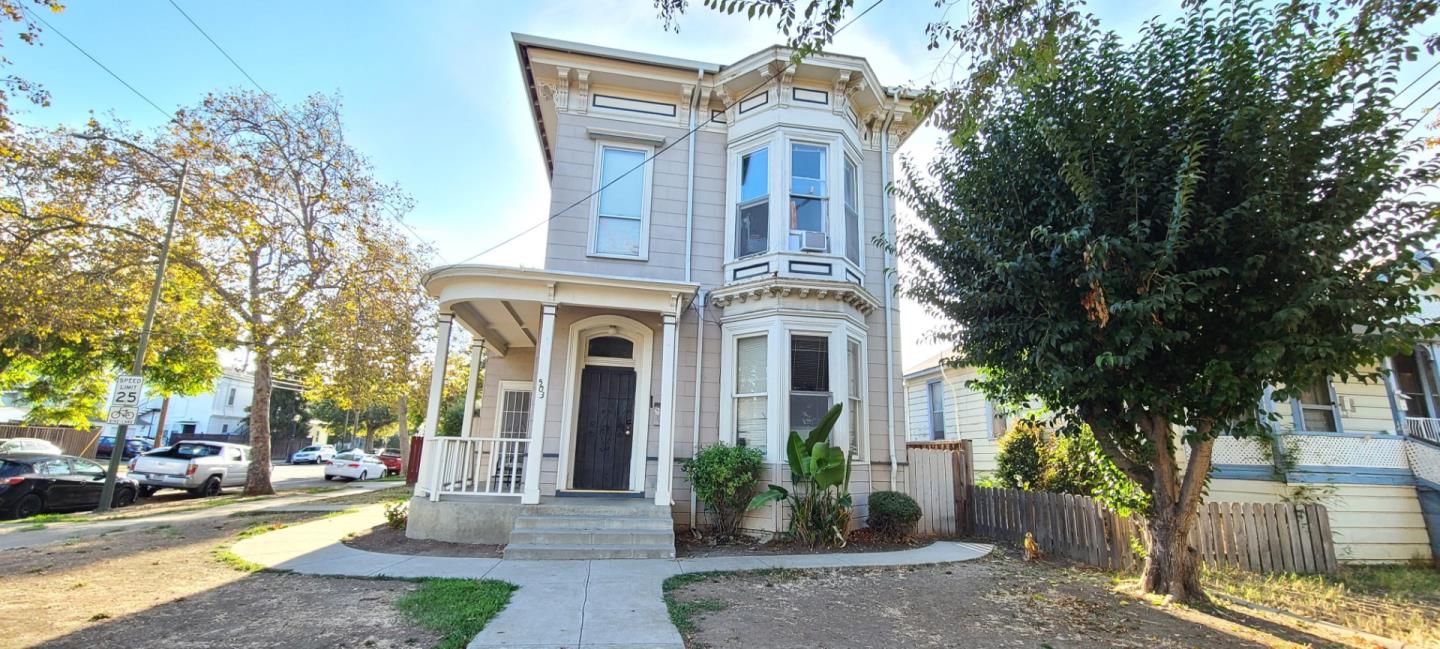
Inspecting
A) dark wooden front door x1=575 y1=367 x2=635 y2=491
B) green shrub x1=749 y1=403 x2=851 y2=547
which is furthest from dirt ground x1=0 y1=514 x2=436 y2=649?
green shrub x1=749 y1=403 x2=851 y2=547

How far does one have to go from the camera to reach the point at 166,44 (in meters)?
7.95

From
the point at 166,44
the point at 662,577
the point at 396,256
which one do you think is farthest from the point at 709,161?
the point at 396,256

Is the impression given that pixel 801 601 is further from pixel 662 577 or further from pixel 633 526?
pixel 633 526

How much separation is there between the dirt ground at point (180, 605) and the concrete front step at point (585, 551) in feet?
4.51

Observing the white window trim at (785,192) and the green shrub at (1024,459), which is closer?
the white window trim at (785,192)

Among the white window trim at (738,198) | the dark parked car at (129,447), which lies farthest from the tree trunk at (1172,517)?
the dark parked car at (129,447)

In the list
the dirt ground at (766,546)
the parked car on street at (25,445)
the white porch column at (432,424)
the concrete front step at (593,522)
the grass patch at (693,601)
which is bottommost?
the grass patch at (693,601)

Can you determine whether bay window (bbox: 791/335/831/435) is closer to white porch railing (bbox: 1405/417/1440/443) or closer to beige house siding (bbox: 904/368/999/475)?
beige house siding (bbox: 904/368/999/475)

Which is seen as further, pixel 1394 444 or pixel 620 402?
pixel 1394 444

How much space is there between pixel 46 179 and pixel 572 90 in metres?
11.7

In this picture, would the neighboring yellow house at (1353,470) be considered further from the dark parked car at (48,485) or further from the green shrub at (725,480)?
the dark parked car at (48,485)

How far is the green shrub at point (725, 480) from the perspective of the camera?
798 centimetres

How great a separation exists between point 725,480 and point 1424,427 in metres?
14.2

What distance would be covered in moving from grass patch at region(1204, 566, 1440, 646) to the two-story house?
4181 millimetres
